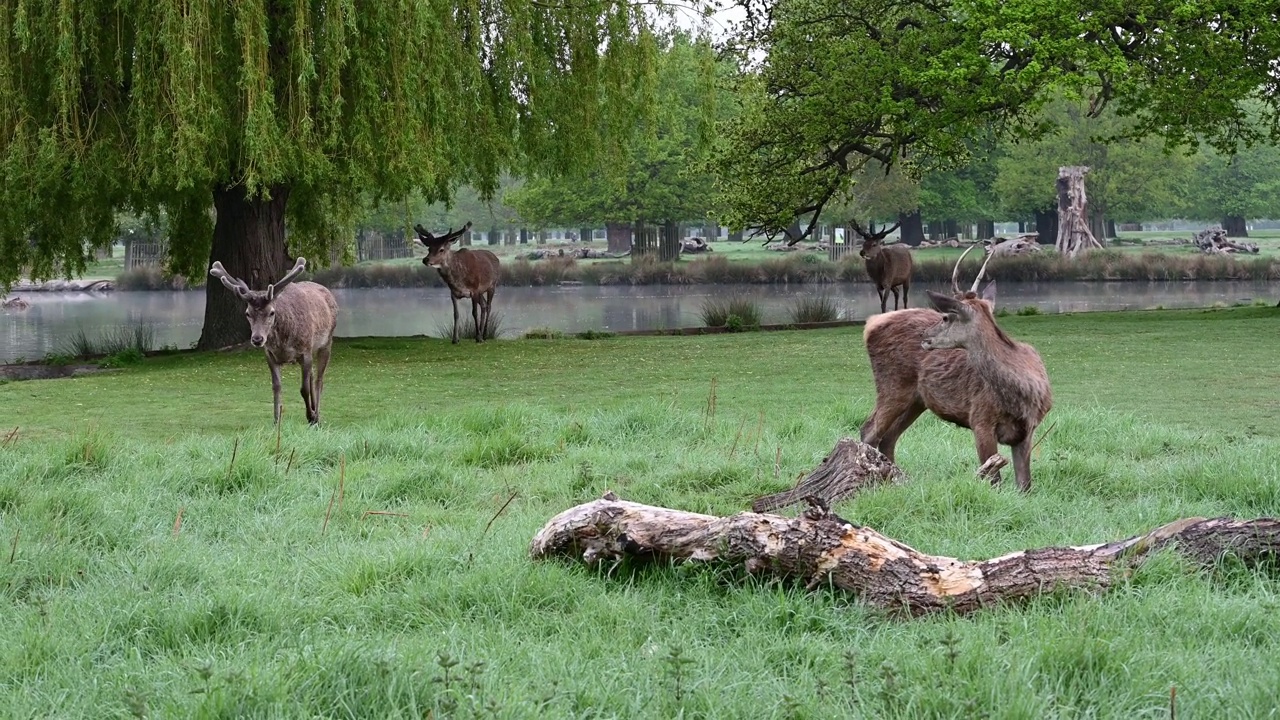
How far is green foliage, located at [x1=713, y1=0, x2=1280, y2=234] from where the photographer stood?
19078 millimetres

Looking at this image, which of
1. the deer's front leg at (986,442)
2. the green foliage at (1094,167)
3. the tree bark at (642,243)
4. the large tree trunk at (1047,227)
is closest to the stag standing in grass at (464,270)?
the deer's front leg at (986,442)

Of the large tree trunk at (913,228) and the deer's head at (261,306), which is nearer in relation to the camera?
the deer's head at (261,306)

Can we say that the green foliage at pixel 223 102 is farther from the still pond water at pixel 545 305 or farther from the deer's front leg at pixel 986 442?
the deer's front leg at pixel 986 442

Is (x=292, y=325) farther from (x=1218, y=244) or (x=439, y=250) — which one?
(x=1218, y=244)

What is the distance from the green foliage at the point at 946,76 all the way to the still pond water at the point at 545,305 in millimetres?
4127

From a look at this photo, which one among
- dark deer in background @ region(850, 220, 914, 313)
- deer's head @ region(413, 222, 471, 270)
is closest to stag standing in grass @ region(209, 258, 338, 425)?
deer's head @ region(413, 222, 471, 270)

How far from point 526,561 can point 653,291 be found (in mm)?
40057

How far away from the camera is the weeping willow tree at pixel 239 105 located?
1369cm

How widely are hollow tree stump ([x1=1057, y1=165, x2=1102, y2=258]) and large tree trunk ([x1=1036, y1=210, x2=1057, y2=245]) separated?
9.71 m

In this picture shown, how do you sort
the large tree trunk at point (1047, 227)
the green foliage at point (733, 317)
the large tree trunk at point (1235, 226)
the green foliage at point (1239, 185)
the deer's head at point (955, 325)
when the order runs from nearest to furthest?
the deer's head at point (955, 325) < the green foliage at point (733, 317) < the green foliage at point (1239, 185) < the large tree trunk at point (1047, 227) < the large tree trunk at point (1235, 226)

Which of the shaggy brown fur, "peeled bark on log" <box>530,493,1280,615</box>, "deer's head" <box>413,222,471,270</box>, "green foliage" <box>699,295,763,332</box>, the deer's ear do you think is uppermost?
"deer's head" <box>413,222,471,270</box>

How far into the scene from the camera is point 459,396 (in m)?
12.4

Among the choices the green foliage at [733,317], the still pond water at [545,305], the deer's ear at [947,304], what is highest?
the deer's ear at [947,304]

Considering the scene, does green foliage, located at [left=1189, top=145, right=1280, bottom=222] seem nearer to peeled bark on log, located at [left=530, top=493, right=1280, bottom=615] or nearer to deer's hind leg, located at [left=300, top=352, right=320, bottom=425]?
deer's hind leg, located at [left=300, top=352, right=320, bottom=425]
